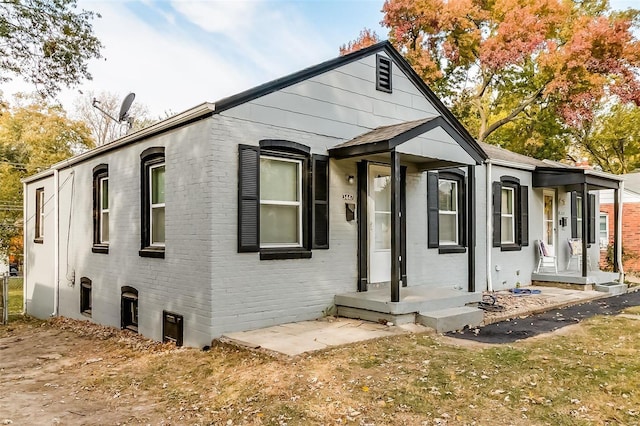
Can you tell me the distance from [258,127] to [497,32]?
16.1 meters

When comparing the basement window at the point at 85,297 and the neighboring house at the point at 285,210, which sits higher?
the neighboring house at the point at 285,210

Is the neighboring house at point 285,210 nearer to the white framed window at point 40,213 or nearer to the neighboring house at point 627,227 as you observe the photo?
the white framed window at point 40,213

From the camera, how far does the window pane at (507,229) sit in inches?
482

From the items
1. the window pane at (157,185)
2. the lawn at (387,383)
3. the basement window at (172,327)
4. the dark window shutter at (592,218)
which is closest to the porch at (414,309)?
the lawn at (387,383)

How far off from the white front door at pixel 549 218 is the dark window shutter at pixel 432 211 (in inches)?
201

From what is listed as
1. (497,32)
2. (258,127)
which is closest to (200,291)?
(258,127)

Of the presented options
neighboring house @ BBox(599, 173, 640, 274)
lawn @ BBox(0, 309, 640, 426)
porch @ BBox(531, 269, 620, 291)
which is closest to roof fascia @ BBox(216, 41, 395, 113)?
lawn @ BBox(0, 309, 640, 426)

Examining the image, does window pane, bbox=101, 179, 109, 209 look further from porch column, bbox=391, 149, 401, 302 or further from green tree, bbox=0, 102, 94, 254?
green tree, bbox=0, 102, 94, 254

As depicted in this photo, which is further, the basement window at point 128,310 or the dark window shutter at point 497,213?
the dark window shutter at point 497,213

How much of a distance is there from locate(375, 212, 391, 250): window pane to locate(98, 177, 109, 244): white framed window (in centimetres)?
560

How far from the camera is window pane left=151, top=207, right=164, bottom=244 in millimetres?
8125

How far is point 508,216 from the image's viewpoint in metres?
12.3

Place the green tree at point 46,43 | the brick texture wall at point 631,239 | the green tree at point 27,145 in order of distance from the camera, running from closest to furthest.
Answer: the green tree at point 46,43 < the brick texture wall at point 631,239 < the green tree at point 27,145

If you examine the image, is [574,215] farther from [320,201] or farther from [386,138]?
[320,201]
